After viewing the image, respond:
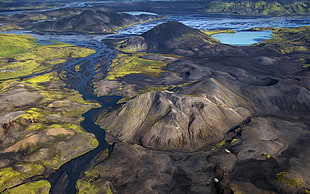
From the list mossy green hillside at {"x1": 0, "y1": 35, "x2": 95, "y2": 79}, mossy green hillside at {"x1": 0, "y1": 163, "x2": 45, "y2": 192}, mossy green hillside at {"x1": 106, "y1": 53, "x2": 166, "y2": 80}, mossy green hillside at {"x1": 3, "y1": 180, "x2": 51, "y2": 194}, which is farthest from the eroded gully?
mossy green hillside at {"x1": 0, "y1": 35, "x2": 95, "y2": 79}

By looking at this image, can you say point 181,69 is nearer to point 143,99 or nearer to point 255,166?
point 143,99

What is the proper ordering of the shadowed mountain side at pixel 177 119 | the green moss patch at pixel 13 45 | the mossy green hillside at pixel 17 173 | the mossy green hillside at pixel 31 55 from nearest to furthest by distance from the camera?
the mossy green hillside at pixel 17 173
the shadowed mountain side at pixel 177 119
the mossy green hillside at pixel 31 55
the green moss patch at pixel 13 45

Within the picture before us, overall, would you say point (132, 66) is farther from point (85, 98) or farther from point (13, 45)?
point (13, 45)

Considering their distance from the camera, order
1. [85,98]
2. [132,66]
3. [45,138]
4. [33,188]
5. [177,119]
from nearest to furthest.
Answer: [33,188], [45,138], [177,119], [85,98], [132,66]

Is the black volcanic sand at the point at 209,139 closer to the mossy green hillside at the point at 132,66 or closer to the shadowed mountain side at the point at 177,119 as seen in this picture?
the shadowed mountain side at the point at 177,119

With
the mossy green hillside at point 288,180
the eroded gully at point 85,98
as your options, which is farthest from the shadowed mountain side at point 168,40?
the mossy green hillside at point 288,180

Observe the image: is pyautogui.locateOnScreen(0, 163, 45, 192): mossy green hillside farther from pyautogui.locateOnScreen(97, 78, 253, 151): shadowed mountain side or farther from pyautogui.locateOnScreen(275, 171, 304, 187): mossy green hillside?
pyautogui.locateOnScreen(275, 171, 304, 187): mossy green hillside

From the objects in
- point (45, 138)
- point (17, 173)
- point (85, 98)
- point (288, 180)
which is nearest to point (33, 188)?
point (17, 173)
